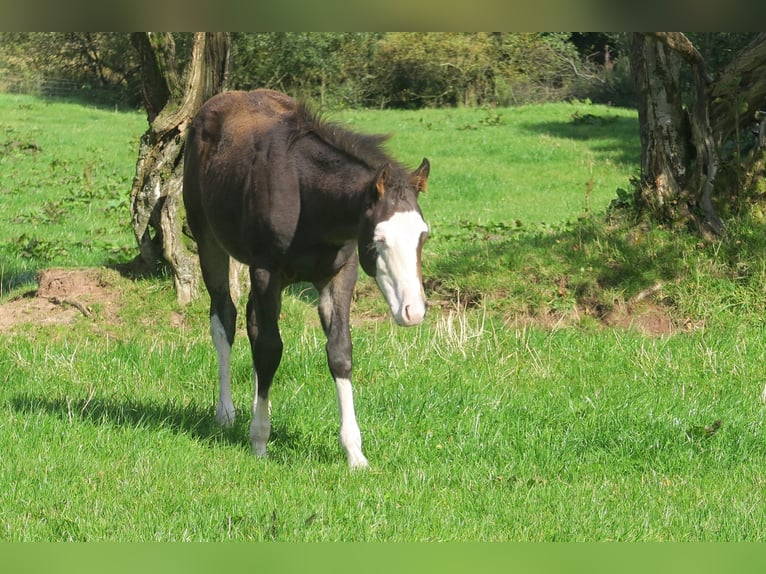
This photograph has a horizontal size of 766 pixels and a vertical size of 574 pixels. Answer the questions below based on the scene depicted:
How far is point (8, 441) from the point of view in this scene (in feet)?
17.6

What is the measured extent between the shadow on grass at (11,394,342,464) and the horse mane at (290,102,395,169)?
175cm

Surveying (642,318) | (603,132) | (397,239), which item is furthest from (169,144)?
(603,132)

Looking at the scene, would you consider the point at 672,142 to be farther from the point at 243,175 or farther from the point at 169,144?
the point at 243,175

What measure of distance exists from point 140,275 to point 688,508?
21.2 ft

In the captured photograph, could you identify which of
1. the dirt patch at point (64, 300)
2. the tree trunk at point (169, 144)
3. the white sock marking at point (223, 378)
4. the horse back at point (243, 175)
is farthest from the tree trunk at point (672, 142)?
the dirt patch at point (64, 300)

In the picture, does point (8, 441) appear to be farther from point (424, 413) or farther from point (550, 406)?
point (550, 406)

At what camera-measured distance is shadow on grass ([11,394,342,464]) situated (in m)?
5.65

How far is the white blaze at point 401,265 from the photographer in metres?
4.46

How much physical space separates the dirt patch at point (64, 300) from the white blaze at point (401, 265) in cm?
497

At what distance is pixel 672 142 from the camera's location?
9922 mm

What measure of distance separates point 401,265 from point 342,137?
1277mm

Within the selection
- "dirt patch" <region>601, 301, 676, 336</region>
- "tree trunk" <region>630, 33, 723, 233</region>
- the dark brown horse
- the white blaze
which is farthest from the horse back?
"tree trunk" <region>630, 33, 723, 233</region>

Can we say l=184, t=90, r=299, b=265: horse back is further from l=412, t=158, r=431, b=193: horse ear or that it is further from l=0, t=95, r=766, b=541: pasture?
l=412, t=158, r=431, b=193: horse ear

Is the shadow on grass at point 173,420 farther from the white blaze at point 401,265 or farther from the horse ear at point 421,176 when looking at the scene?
the horse ear at point 421,176
